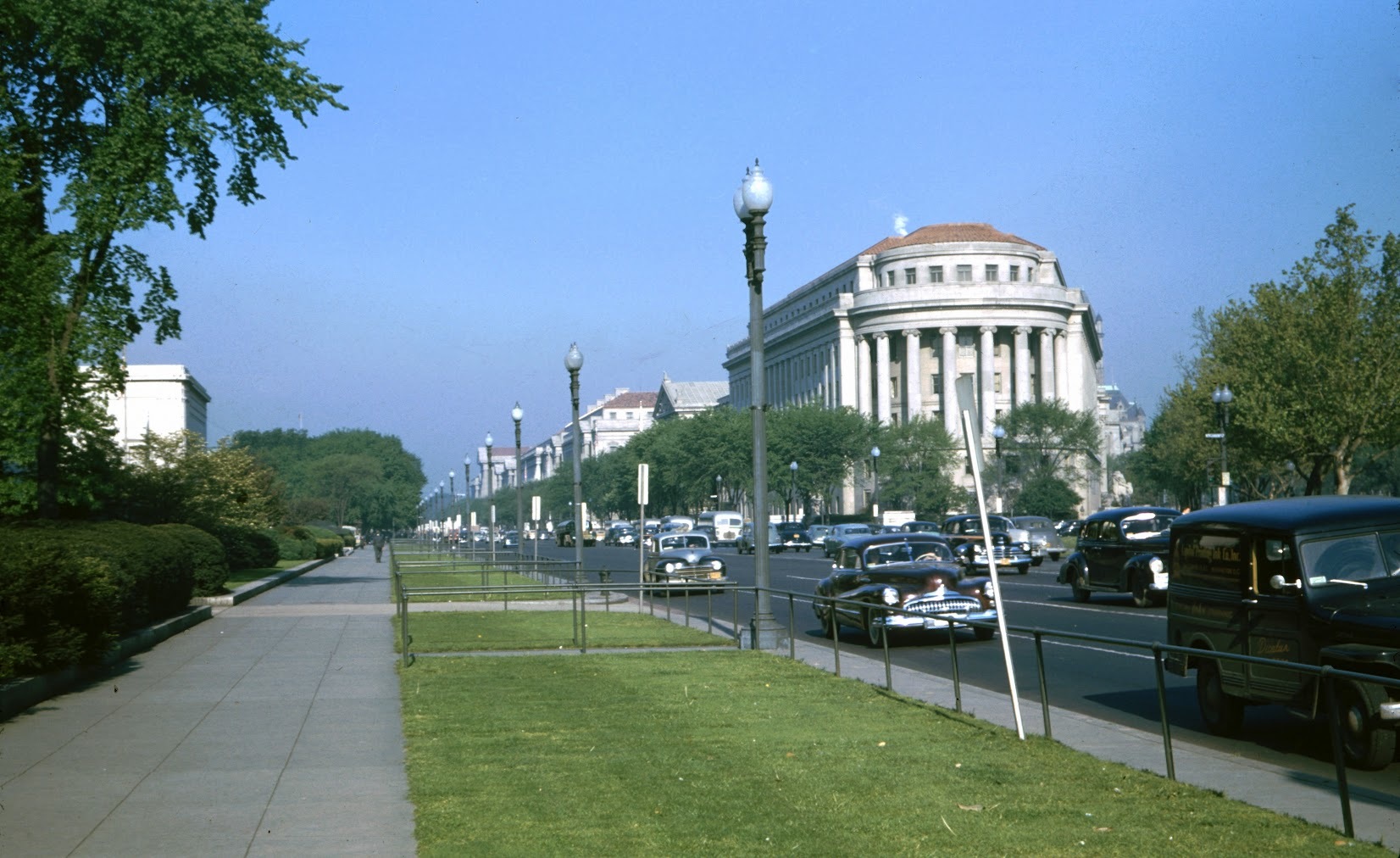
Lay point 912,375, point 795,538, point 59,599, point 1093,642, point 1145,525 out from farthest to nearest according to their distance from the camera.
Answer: point 912,375 < point 795,538 < point 1145,525 < point 59,599 < point 1093,642

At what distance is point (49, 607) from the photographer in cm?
1549

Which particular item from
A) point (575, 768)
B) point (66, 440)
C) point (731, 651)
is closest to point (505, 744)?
point (575, 768)

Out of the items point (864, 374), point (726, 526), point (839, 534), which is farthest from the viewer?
point (864, 374)

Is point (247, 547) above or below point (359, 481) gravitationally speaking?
below

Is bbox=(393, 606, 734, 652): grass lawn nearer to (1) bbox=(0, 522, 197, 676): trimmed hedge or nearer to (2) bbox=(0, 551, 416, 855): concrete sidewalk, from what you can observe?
(2) bbox=(0, 551, 416, 855): concrete sidewalk

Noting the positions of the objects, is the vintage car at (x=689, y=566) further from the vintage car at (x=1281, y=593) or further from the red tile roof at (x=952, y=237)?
the red tile roof at (x=952, y=237)

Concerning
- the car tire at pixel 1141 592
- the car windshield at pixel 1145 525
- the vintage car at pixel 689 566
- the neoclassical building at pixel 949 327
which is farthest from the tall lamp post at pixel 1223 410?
the neoclassical building at pixel 949 327

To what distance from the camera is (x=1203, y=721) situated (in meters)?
13.1

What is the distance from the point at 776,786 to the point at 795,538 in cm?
7573

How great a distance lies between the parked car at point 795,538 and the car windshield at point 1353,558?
7082 centimetres

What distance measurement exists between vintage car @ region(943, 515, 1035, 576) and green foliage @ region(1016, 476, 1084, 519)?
1818 inches

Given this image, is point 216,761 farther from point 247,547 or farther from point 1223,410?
point 1223,410

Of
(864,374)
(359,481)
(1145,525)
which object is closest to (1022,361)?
(864,374)

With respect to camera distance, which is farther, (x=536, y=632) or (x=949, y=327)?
(x=949, y=327)
